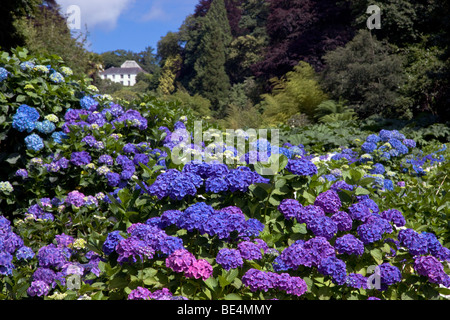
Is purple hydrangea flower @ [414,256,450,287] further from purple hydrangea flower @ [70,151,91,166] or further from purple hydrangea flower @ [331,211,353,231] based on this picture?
purple hydrangea flower @ [70,151,91,166]

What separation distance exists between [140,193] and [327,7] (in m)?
16.1

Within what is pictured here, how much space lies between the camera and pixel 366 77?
11.5 m

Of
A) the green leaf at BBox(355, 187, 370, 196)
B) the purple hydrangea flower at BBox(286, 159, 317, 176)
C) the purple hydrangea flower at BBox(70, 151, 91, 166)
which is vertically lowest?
the green leaf at BBox(355, 187, 370, 196)

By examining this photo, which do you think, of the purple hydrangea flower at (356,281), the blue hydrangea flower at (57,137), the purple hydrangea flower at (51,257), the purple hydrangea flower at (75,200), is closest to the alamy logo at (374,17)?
the blue hydrangea flower at (57,137)

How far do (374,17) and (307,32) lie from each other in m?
4.21

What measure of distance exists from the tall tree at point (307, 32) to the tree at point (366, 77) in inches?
131

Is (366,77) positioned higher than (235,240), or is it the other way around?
(366,77)

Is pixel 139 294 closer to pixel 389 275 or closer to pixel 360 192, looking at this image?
pixel 389 275

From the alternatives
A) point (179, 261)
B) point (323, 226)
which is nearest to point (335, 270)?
point (323, 226)

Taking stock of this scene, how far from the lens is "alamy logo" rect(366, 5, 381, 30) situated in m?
13.0

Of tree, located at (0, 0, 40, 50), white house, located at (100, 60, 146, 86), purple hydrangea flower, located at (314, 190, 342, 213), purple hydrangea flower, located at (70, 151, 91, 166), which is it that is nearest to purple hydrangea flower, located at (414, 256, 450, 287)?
purple hydrangea flower, located at (314, 190, 342, 213)

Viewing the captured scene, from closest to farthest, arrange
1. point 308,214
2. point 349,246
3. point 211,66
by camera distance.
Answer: point 349,246
point 308,214
point 211,66

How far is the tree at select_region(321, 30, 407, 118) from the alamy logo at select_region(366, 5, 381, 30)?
64 centimetres
